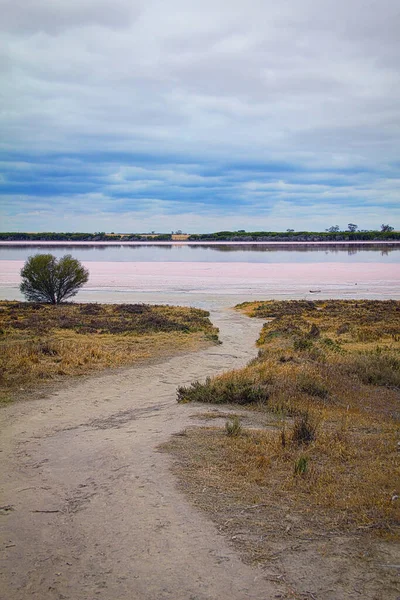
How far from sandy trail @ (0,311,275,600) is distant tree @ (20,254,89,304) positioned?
3036 centimetres

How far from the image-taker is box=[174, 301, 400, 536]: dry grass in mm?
6879

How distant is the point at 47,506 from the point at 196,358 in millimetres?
12872

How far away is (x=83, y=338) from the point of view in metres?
23.1

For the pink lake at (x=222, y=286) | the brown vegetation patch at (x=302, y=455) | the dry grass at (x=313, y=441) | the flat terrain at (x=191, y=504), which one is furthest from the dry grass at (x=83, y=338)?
the pink lake at (x=222, y=286)

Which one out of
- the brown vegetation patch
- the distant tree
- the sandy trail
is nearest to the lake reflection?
the distant tree

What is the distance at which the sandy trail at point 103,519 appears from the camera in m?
5.27

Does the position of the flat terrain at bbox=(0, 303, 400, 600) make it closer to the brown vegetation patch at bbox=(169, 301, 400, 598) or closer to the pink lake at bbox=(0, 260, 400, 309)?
the brown vegetation patch at bbox=(169, 301, 400, 598)

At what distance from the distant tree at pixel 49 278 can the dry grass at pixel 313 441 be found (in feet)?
85.8

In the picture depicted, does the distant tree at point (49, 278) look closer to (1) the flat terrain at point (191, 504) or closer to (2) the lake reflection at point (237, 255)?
(1) the flat terrain at point (191, 504)

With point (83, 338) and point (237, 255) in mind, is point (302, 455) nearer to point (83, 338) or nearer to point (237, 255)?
point (83, 338)

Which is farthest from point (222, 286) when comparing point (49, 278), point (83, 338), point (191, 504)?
point (191, 504)

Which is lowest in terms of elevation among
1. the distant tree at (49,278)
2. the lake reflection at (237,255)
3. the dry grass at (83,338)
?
the dry grass at (83,338)

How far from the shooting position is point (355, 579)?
17.3 ft

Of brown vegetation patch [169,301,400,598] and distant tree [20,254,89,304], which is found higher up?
distant tree [20,254,89,304]
